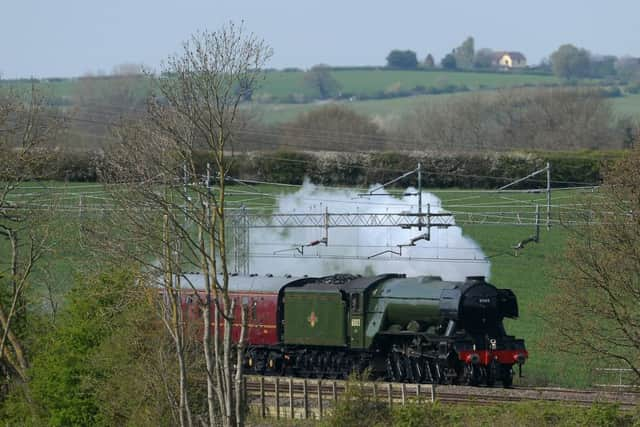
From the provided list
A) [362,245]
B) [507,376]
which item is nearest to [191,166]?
[507,376]

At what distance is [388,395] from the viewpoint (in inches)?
1196

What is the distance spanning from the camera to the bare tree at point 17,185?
3281 cm

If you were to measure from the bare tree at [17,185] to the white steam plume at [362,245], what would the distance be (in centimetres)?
1316

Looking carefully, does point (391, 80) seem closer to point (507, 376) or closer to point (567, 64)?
point (567, 64)

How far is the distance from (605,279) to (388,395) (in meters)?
7.48

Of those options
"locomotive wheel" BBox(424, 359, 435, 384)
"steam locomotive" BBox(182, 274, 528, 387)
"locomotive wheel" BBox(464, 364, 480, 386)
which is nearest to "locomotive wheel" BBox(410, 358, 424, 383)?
"steam locomotive" BBox(182, 274, 528, 387)

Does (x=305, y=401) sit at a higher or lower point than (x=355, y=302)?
lower

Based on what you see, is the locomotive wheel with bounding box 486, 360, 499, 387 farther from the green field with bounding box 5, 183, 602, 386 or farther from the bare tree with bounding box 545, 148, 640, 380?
the bare tree with bounding box 545, 148, 640, 380

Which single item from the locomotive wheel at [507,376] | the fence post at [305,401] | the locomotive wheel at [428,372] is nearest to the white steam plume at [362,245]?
the locomotive wheel at [507,376]

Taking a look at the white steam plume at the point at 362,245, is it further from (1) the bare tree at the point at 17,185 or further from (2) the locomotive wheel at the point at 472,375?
(1) the bare tree at the point at 17,185

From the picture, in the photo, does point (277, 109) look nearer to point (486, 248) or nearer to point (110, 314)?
point (486, 248)

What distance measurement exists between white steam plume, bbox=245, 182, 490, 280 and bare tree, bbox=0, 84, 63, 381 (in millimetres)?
13158

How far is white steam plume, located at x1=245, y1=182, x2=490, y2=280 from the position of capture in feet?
157

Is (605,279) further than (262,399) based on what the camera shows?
No
